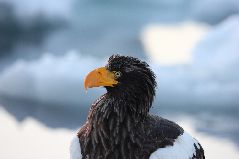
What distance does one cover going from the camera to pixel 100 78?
12.4 feet

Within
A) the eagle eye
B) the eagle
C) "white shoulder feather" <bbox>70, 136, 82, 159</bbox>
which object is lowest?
"white shoulder feather" <bbox>70, 136, 82, 159</bbox>

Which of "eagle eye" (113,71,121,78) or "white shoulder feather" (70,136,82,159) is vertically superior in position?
"eagle eye" (113,71,121,78)

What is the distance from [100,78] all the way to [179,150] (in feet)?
2.58

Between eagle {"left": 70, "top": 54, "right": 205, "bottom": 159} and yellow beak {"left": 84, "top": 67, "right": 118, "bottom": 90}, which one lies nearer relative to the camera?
yellow beak {"left": 84, "top": 67, "right": 118, "bottom": 90}

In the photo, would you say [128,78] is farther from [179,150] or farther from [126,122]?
[179,150]

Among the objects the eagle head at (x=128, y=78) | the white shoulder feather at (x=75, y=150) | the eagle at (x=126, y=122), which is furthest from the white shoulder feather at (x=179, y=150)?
the white shoulder feather at (x=75, y=150)

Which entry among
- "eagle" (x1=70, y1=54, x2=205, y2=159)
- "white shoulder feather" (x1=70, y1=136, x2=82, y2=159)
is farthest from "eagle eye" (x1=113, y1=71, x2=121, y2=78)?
"white shoulder feather" (x1=70, y1=136, x2=82, y2=159)

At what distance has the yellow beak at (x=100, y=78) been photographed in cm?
371

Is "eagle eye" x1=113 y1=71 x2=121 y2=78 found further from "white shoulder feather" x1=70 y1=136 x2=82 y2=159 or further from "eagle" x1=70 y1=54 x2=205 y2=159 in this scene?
"white shoulder feather" x1=70 y1=136 x2=82 y2=159

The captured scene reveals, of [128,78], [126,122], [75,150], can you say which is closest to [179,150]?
[126,122]

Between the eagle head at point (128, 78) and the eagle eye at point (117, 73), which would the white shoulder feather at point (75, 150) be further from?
the eagle eye at point (117, 73)

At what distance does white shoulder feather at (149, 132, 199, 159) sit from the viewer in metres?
3.75

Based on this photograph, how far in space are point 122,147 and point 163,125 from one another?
36cm

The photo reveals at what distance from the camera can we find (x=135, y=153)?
3828mm
